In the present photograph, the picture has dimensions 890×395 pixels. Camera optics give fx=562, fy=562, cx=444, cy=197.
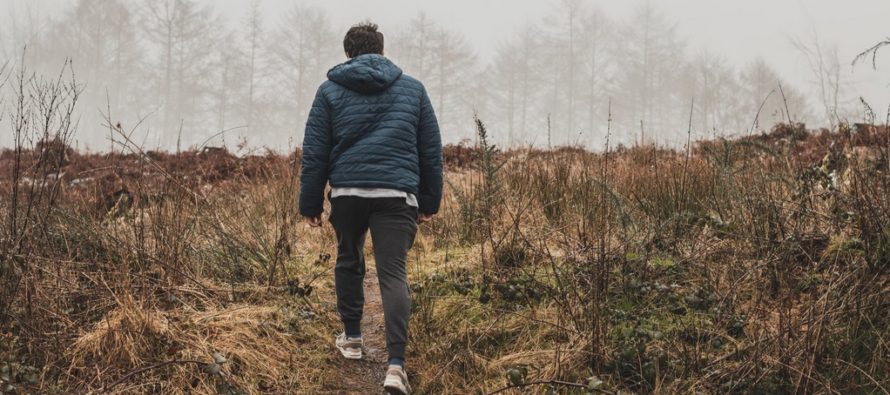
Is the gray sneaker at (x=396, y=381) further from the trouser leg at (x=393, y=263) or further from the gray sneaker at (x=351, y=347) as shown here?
the gray sneaker at (x=351, y=347)

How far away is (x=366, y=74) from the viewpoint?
8.97 ft

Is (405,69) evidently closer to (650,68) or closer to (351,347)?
(650,68)

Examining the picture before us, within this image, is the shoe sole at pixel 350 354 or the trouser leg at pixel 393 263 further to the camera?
the shoe sole at pixel 350 354

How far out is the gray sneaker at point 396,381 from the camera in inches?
102

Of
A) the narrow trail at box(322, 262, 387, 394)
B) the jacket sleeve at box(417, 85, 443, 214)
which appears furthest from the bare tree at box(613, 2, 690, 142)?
the jacket sleeve at box(417, 85, 443, 214)

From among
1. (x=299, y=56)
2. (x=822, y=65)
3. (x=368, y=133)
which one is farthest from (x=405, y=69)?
(x=368, y=133)

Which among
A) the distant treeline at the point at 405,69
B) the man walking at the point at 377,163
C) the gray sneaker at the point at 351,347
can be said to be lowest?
the gray sneaker at the point at 351,347

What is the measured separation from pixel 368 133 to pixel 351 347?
1.24m

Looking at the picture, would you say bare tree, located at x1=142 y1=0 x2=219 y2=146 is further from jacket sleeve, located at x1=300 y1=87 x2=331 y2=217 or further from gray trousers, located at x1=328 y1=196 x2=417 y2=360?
gray trousers, located at x1=328 y1=196 x2=417 y2=360

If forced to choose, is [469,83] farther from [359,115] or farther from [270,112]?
[359,115]

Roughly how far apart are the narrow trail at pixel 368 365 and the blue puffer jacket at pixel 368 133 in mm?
926

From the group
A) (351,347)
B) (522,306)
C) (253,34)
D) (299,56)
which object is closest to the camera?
(351,347)

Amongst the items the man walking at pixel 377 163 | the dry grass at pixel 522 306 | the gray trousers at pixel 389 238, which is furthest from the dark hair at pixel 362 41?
the dry grass at pixel 522 306

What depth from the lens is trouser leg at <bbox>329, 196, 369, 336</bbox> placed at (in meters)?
2.79
